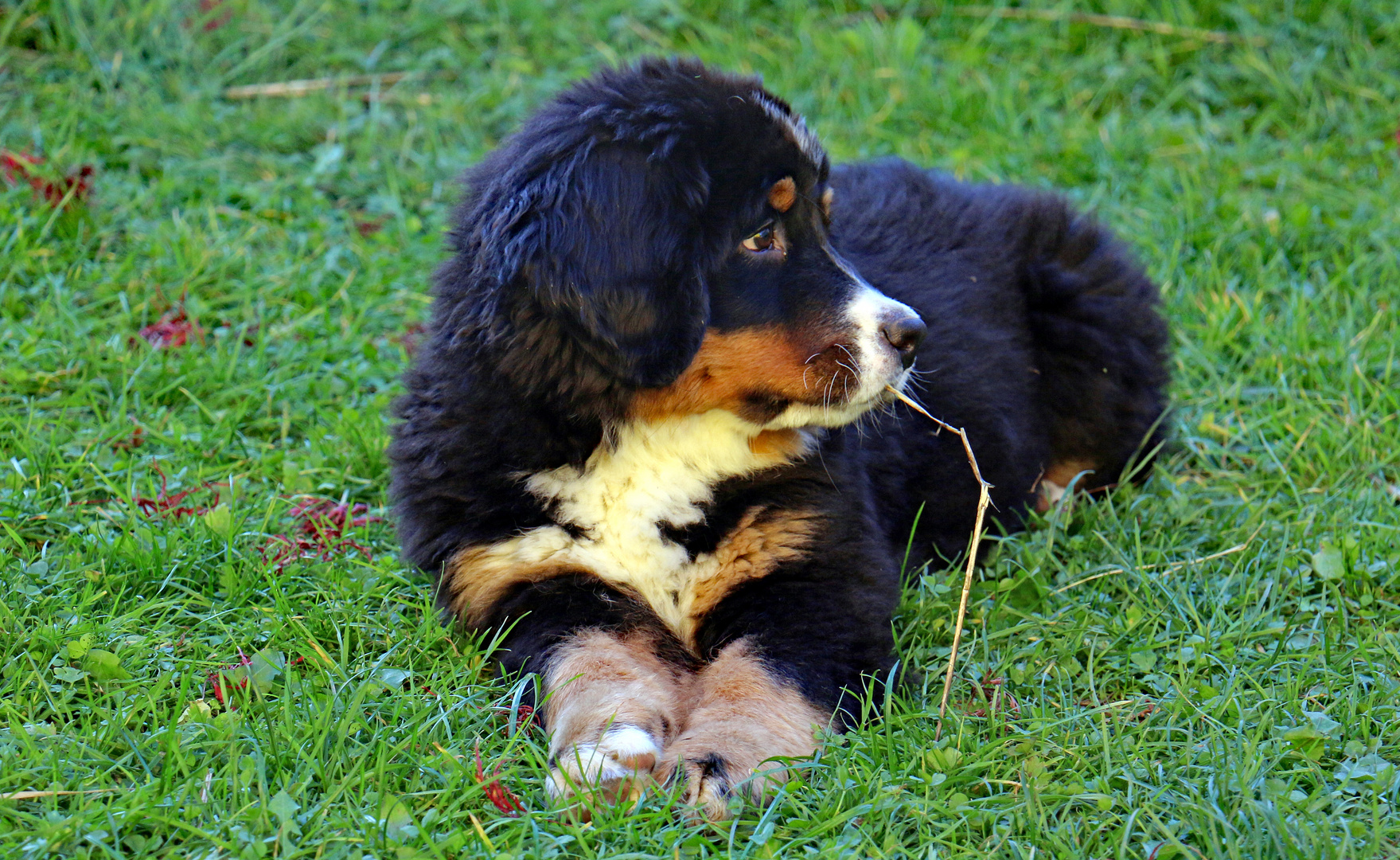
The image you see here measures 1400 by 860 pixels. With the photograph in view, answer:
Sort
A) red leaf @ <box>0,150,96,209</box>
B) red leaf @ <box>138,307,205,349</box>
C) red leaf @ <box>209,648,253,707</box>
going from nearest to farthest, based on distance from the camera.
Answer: red leaf @ <box>209,648,253,707</box>, red leaf @ <box>138,307,205,349</box>, red leaf @ <box>0,150,96,209</box>

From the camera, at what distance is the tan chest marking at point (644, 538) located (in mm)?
2754

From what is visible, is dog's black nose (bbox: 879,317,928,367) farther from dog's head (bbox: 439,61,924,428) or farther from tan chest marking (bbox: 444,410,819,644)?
tan chest marking (bbox: 444,410,819,644)

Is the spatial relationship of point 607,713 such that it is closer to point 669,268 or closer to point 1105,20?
point 669,268

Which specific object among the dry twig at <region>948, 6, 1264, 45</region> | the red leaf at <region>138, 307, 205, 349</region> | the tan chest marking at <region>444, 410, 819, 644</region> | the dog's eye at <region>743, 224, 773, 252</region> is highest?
the dog's eye at <region>743, 224, 773, 252</region>

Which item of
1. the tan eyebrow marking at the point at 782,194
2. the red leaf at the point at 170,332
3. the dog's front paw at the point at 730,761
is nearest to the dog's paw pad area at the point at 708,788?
the dog's front paw at the point at 730,761

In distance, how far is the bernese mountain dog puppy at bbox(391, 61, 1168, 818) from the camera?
97.8 inches

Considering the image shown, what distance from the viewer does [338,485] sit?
11.4 feet

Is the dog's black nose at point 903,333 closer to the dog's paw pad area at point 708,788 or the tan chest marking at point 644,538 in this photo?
the tan chest marking at point 644,538

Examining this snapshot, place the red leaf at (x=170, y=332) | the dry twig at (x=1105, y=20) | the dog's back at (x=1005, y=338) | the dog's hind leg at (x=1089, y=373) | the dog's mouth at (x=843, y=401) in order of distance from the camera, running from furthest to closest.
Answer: the dry twig at (x=1105, y=20)
the red leaf at (x=170, y=332)
the dog's hind leg at (x=1089, y=373)
the dog's back at (x=1005, y=338)
the dog's mouth at (x=843, y=401)

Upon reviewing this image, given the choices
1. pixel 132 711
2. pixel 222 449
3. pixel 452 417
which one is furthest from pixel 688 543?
pixel 222 449

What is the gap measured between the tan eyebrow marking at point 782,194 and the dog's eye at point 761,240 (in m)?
0.05

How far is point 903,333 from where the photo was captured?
270 cm

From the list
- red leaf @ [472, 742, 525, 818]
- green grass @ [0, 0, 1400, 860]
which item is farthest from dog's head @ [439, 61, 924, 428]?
red leaf @ [472, 742, 525, 818]

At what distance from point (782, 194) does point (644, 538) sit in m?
0.83
